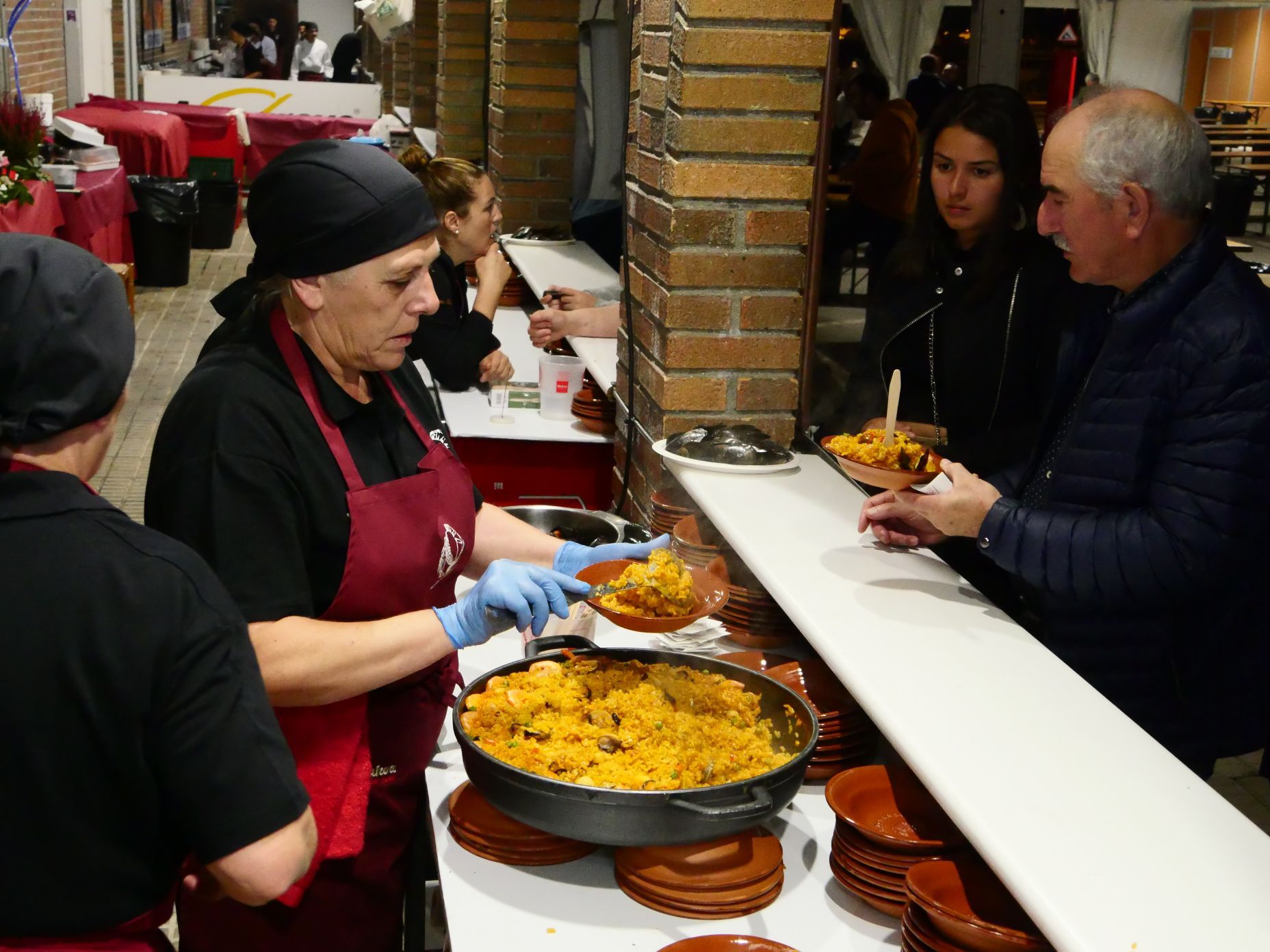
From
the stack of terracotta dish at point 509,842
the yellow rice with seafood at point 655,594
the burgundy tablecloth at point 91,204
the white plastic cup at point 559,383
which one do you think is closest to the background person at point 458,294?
the white plastic cup at point 559,383

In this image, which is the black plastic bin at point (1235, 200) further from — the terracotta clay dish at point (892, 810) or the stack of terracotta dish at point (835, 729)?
the terracotta clay dish at point (892, 810)

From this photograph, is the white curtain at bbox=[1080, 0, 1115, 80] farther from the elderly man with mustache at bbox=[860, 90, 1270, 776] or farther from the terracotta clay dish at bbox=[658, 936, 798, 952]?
the terracotta clay dish at bbox=[658, 936, 798, 952]

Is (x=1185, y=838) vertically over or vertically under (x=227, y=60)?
under

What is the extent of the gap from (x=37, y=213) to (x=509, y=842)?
22.5 ft

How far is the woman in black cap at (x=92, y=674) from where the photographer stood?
1.39 m

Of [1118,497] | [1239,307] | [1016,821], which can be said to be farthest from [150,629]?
[1239,307]

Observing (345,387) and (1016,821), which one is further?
(345,387)

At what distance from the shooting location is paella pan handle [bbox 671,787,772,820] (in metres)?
1.84

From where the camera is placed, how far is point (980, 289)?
314 cm

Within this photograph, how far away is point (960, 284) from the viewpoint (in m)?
3.17

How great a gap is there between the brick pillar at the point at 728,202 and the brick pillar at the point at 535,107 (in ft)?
11.1

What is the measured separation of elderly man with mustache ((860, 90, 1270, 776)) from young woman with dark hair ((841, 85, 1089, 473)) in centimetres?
62

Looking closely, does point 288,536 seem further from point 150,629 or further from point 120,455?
point 120,455

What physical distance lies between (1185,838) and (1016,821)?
0.69 ft
